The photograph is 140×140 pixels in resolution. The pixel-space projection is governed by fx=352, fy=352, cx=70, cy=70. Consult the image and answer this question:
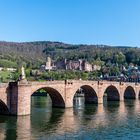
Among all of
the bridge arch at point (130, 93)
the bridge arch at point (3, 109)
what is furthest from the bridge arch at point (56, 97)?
the bridge arch at point (130, 93)

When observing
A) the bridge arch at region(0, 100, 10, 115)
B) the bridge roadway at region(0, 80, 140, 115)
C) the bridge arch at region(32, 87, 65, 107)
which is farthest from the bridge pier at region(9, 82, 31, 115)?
the bridge arch at region(32, 87, 65, 107)

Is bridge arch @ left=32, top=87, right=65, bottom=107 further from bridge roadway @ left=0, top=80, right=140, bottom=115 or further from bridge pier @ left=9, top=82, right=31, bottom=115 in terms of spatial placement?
bridge pier @ left=9, top=82, right=31, bottom=115

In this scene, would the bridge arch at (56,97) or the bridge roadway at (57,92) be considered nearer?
the bridge roadway at (57,92)

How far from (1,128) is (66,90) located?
2275 cm

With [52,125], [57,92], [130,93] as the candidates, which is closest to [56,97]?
[57,92]

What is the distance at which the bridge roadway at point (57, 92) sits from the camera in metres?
46.2

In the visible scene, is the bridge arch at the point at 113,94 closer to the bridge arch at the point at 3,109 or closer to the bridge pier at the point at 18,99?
the bridge pier at the point at 18,99

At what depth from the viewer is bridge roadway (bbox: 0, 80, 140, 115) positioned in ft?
151

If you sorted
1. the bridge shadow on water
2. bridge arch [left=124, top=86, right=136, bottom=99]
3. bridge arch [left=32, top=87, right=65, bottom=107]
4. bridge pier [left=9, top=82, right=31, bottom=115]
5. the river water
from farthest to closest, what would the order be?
1. bridge arch [left=124, top=86, right=136, bottom=99]
2. bridge arch [left=32, top=87, right=65, bottom=107]
3. bridge pier [left=9, top=82, right=31, bottom=115]
4. the bridge shadow on water
5. the river water

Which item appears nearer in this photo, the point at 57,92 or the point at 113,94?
the point at 57,92

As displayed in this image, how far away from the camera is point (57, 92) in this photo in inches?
2285

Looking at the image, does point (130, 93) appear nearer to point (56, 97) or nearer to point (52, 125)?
point (56, 97)

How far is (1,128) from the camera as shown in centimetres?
3834

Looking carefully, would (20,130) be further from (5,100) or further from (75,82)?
(75,82)
